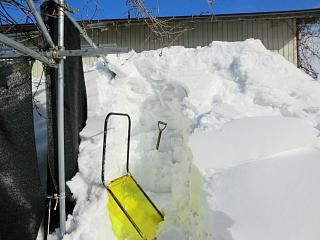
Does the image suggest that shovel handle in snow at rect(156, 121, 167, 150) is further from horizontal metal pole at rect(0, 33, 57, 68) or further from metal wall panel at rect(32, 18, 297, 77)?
metal wall panel at rect(32, 18, 297, 77)

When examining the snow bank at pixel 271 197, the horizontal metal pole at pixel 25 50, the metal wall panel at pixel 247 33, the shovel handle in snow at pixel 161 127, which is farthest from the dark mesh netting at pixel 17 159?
the metal wall panel at pixel 247 33

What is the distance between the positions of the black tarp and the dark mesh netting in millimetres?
197

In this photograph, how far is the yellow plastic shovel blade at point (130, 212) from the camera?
3898 millimetres

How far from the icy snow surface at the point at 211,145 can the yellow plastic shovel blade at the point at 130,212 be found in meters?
0.13

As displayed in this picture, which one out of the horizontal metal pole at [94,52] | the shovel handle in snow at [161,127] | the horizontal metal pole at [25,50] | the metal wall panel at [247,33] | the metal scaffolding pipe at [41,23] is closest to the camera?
the horizontal metal pole at [25,50]

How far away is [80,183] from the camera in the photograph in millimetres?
3918

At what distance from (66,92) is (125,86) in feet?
6.29

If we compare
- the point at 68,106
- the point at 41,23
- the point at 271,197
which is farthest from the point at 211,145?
the point at 41,23

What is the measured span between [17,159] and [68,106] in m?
0.81

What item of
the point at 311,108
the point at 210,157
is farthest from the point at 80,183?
the point at 311,108

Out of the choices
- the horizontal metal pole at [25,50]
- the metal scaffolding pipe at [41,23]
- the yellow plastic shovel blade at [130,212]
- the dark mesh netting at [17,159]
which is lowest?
the yellow plastic shovel blade at [130,212]

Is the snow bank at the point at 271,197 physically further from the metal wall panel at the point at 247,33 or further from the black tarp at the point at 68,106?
the metal wall panel at the point at 247,33

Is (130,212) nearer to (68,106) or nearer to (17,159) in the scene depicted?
(68,106)

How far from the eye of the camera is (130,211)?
4.16 m
